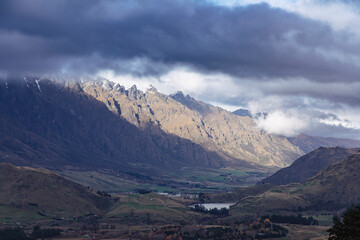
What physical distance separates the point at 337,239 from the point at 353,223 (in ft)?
20.7

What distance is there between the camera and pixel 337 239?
5477 inches

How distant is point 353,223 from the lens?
455ft
